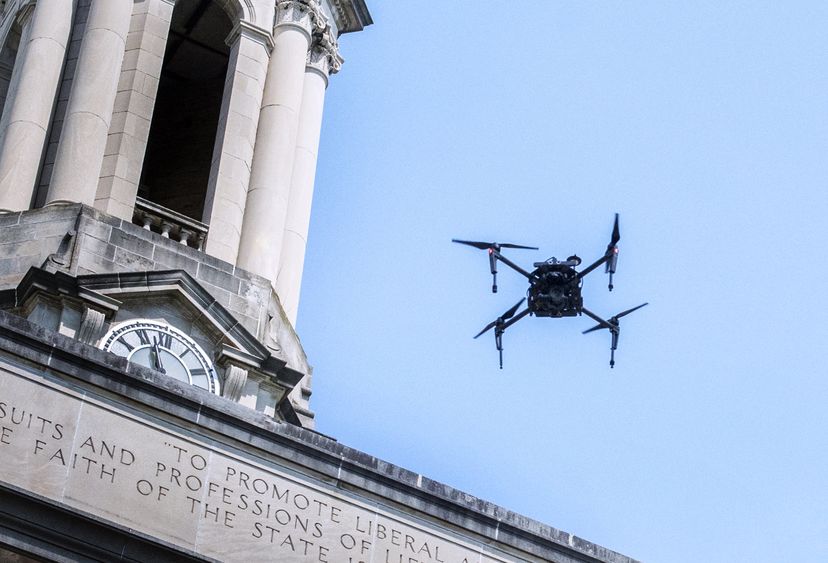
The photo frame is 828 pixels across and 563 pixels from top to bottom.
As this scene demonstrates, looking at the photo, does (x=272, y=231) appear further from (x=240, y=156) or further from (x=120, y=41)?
(x=120, y=41)

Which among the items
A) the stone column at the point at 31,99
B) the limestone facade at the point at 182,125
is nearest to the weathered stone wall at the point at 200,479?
the limestone facade at the point at 182,125

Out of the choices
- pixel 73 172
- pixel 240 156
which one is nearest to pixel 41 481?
pixel 73 172

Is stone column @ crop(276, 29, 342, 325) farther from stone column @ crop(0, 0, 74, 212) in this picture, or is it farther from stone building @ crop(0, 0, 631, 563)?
stone column @ crop(0, 0, 74, 212)

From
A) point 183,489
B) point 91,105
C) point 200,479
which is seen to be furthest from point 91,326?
point 183,489

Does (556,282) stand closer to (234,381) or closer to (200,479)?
(234,381)

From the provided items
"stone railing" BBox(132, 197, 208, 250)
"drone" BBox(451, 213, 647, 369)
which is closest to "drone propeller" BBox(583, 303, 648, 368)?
"drone" BBox(451, 213, 647, 369)
